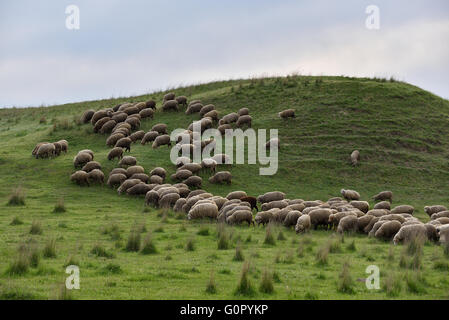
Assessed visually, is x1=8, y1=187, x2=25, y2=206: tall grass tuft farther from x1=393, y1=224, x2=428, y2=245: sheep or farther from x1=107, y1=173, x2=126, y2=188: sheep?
x1=393, y1=224, x2=428, y2=245: sheep

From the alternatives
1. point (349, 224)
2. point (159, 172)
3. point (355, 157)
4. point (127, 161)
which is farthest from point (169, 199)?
point (355, 157)

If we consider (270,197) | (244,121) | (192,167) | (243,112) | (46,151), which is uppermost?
(243,112)

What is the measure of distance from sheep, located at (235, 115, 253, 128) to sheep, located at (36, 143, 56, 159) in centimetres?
1056

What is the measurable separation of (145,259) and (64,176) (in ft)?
50.0

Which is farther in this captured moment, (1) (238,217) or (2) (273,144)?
(2) (273,144)

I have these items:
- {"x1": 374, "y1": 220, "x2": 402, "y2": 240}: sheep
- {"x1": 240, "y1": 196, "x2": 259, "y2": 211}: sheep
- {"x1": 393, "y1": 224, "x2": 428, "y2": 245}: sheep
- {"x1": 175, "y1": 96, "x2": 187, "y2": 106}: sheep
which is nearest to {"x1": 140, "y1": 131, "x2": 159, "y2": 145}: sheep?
{"x1": 175, "y1": 96, "x2": 187, "y2": 106}: sheep

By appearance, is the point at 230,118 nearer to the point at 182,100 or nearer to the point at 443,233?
the point at 182,100

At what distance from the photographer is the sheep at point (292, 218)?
20016 millimetres

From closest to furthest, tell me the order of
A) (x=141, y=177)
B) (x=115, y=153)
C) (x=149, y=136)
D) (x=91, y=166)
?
(x=141, y=177), (x=91, y=166), (x=115, y=153), (x=149, y=136)

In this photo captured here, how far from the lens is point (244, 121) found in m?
→ 34.0

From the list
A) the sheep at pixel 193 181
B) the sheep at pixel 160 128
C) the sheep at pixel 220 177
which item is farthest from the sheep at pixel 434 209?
the sheep at pixel 160 128

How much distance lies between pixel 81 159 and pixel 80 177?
1865 mm

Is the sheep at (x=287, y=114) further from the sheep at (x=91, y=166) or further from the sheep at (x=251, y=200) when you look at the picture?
the sheep at (x=251, y=200)
